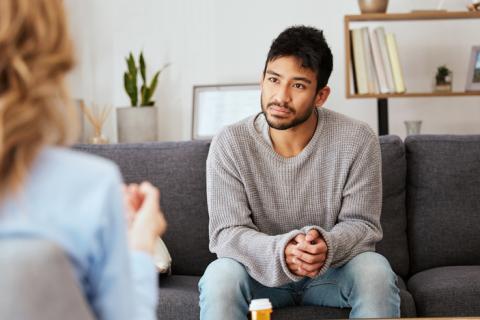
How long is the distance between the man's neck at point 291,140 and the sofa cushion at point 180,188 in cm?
35

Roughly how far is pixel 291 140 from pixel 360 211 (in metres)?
0.30

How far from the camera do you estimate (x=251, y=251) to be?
2.15 meters

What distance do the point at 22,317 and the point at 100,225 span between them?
0.34 ft

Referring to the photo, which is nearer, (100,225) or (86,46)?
(100,225)

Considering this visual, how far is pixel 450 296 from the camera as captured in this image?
225 centimetres

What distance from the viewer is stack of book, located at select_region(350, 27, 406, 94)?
3557 millimetres

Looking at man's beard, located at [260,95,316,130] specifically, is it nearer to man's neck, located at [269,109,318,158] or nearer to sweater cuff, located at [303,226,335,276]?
man's neck, located at [269,109,318,158]

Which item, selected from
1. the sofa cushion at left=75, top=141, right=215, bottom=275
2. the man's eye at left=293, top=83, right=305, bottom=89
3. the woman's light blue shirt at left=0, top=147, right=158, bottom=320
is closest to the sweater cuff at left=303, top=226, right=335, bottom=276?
the man's eye at left=293, top=83, right=305, bottom=89

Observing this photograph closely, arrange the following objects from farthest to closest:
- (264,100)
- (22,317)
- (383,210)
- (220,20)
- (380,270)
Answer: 1. (220,20)
2. (383,210)
3. (264,100)
4. (380,270)
5. (22,317)

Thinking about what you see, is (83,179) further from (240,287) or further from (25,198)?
(240,287)

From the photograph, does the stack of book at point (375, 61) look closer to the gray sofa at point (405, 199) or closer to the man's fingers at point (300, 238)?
the gray sofa at point (405, 199)

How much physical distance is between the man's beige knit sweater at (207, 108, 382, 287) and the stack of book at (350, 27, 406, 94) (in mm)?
1217

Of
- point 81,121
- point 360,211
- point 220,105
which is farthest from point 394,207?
point 81,121

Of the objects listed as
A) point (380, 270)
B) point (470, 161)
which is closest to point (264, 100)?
point (380, 270)
